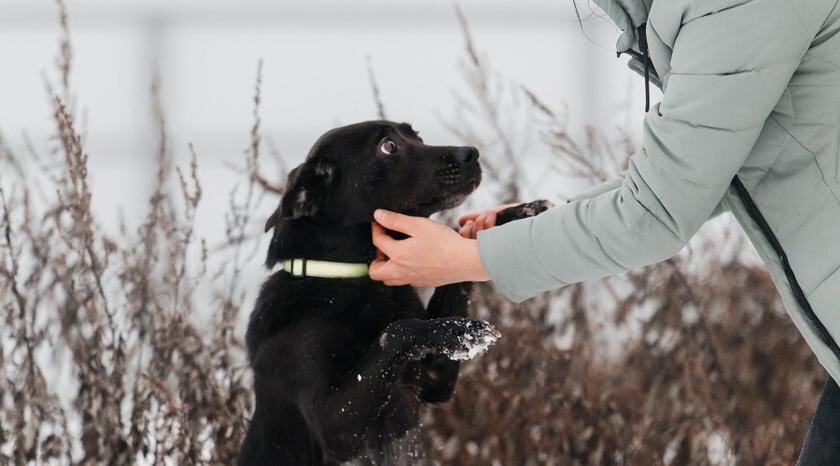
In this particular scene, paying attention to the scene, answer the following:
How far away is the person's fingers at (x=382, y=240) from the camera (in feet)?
7.53

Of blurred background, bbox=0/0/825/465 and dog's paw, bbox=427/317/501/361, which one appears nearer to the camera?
dog's paw, bbox=427/317/501/361

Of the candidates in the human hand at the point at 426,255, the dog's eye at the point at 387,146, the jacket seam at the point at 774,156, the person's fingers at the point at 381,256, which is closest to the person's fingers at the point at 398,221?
the human hand at the point at 426,255

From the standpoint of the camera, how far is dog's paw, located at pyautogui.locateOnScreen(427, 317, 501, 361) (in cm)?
218

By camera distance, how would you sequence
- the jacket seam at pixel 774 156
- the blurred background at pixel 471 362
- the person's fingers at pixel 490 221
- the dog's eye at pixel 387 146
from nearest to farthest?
the jacket seam at pixel 774 156 → the person's fingers at pixel 490 221 → the dog's eye at pixel 387 146 → the blurred background at pixel 471 362

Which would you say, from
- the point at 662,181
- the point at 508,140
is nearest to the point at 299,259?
the point at 662,181

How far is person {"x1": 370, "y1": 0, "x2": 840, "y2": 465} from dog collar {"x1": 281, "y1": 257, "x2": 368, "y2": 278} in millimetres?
588

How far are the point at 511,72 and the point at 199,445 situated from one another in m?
4.18

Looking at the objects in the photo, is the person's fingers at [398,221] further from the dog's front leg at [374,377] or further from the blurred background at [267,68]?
the blurred background at [267,68]

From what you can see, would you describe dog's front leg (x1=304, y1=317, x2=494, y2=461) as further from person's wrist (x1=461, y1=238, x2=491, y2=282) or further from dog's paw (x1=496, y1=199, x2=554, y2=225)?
dog's paw (x1=496, y1=199, x2=554, y2=225)

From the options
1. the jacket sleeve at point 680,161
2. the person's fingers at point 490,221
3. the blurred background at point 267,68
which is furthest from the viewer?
the blurred background at point 267,68

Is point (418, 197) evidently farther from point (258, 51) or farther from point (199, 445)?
point (258, 51)

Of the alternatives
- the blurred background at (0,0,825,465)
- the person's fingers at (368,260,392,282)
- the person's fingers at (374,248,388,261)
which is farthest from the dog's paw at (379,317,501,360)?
the blurred background at (0,0,825,465)

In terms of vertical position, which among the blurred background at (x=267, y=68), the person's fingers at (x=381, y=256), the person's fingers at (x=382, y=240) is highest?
the person's fingers at (x=382, y=240)

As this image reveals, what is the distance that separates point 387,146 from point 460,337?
0.65 m
